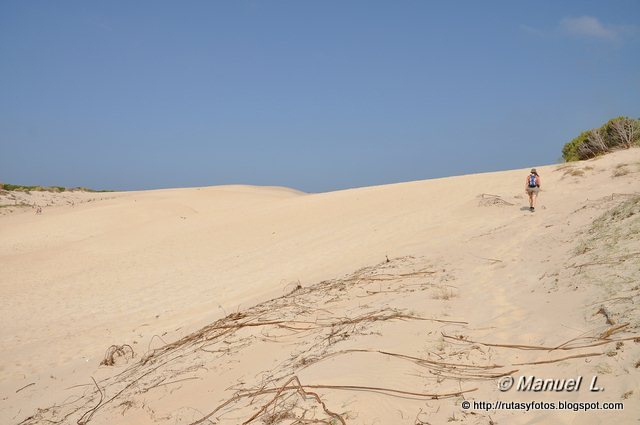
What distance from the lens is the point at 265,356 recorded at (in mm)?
4863

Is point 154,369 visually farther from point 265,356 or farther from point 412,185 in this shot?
point 412,185

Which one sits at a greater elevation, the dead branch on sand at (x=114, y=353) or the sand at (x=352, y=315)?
the sand at (x=352, y=315)

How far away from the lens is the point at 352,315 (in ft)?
18.4

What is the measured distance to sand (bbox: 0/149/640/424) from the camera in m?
3.31

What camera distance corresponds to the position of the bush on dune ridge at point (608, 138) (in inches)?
618

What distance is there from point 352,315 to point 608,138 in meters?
15.5

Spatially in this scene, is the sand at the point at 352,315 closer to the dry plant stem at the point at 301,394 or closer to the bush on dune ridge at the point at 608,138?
the dry plant stem at the point at 301,394

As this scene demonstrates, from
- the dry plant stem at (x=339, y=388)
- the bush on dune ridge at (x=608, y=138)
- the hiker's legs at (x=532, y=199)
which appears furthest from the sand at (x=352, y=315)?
the bush on dune ridge at (x=608, y=138)

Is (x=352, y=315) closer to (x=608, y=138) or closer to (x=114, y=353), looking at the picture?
(x=114, y=353)

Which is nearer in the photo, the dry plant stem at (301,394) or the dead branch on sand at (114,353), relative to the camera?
the dry plant stem at (301,394)

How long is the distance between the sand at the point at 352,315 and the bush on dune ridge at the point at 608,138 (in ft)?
9.24

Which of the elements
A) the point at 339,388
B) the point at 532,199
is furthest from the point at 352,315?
the point at 532,199

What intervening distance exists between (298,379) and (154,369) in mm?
2548

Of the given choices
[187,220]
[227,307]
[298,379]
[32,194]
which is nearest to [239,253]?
[227,307]
